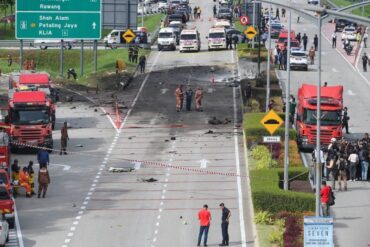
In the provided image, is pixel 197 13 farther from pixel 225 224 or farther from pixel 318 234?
pixel 318 234

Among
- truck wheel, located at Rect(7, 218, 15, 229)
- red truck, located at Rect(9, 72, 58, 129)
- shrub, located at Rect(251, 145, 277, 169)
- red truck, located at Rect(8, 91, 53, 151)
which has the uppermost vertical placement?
red truck, located at Rect(9, 72, 58, 129)

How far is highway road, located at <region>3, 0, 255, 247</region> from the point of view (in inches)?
1717

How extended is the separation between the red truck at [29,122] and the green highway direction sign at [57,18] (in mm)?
21638

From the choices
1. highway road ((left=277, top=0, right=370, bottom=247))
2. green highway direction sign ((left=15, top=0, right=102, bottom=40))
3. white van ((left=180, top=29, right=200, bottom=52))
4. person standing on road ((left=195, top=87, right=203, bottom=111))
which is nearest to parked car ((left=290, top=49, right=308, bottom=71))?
highway road ((left=277, top=0, right=370, bottom=247))

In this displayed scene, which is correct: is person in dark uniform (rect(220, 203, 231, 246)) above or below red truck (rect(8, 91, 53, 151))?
below

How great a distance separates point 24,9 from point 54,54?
29235 millimetres

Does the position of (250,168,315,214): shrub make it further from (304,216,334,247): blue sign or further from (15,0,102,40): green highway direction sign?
(15,0,102,40): green highway direction sign

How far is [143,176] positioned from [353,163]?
29.1 feet

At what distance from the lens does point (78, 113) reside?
236 ft

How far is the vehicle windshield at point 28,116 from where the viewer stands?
59.0m

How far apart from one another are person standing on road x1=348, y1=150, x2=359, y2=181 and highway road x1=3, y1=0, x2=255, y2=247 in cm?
439

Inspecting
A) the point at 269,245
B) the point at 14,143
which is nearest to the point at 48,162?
the point at 14,143

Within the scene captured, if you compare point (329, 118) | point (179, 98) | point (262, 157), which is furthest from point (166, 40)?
point (262, 157)

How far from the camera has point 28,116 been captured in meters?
59.1
